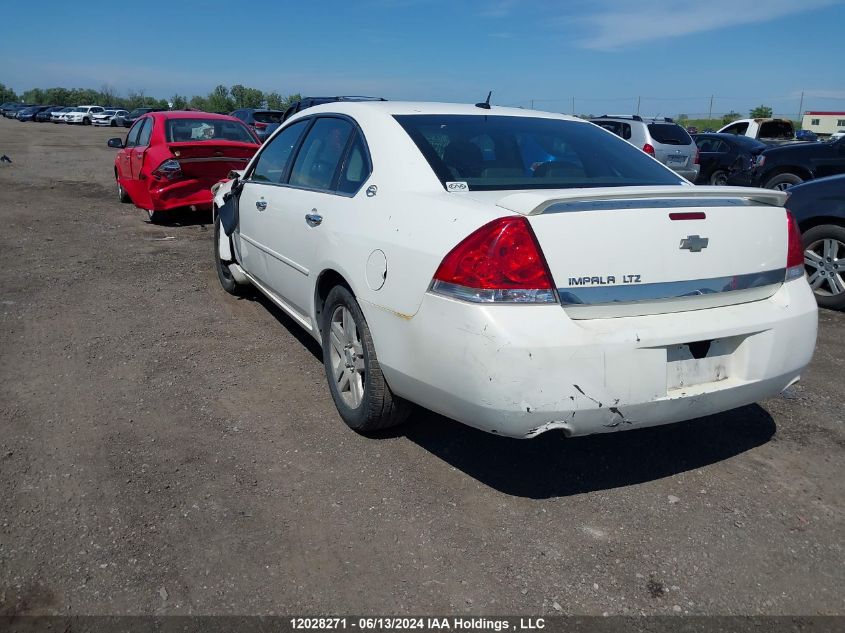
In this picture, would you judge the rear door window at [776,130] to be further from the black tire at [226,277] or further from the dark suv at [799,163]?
the black tire at [226,277]

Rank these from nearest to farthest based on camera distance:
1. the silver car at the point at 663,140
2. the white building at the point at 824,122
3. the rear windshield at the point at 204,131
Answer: the rear windshield at the point at 204,131 < the silver car at the point at 663,140 < the white building at the point at 824,122

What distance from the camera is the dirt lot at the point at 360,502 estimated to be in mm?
2455

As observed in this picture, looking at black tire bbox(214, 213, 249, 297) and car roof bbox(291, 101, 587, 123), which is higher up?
car roof bbox(291, 101, 587, 123)

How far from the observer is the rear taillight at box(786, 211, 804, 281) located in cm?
309

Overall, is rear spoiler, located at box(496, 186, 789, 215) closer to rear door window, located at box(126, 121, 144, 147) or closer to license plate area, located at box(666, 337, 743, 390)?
license plate area, located at box(666, 337, 743, 390)

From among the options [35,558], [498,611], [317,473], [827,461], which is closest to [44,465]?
[35,558]

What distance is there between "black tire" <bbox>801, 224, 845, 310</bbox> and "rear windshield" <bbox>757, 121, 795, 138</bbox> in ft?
61.8

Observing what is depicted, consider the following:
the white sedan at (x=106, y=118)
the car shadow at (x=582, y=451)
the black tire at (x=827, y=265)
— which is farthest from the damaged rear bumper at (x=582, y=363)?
the white sedan at (x=106, y=118)

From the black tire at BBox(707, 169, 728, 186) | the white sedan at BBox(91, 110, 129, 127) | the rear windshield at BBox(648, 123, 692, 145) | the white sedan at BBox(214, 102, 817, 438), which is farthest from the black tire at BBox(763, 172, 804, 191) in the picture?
the white sedan at BBox(91, 110, 129, 127)

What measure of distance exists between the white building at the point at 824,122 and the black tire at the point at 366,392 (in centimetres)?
5090

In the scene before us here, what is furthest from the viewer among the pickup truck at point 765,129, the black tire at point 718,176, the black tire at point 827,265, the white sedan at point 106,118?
the white sedan at point 106,118

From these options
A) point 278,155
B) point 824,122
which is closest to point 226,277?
point 278,155

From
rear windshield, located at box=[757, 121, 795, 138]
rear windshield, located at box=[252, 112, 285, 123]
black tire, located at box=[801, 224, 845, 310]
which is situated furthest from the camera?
rear windshield, located at box=[757, 121, 795, 138]

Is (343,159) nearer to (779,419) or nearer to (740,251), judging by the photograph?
(740,251)
